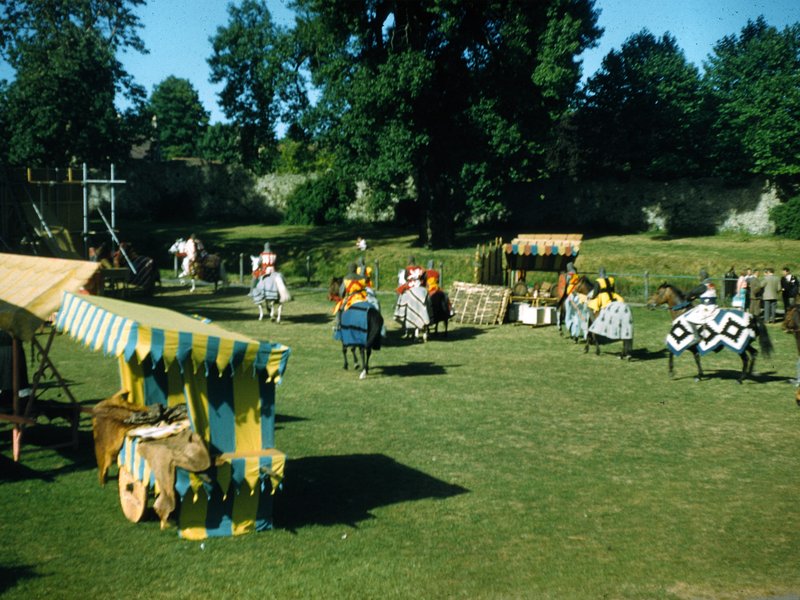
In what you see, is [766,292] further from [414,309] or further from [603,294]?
[414,309]

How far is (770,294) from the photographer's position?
27047 mm

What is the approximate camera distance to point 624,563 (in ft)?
27.3

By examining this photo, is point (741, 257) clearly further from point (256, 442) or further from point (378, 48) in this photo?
point (256, 442)

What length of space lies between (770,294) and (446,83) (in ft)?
58.7

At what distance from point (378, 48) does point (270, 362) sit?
32.5 m

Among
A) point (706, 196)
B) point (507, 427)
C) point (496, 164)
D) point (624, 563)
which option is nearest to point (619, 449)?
point (507, 427)

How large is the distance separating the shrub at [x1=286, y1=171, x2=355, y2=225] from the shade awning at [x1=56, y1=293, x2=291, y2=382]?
4459cm

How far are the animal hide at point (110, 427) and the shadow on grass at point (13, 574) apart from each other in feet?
6.21

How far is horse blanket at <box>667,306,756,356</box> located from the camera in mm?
17031

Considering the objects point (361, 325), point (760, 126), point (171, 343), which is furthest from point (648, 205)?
point (171, 343)

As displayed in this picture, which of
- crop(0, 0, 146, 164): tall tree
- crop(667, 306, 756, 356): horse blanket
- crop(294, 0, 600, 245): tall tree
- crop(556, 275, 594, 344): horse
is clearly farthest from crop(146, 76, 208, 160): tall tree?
crop(667, 306, 756, 356): horse blanket

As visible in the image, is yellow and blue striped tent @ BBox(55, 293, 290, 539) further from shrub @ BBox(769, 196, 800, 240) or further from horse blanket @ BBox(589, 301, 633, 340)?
shrub @ BBox(769, 196, 800, 240)

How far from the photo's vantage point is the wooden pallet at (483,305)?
2748 cm

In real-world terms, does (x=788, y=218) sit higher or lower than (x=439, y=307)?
higher
